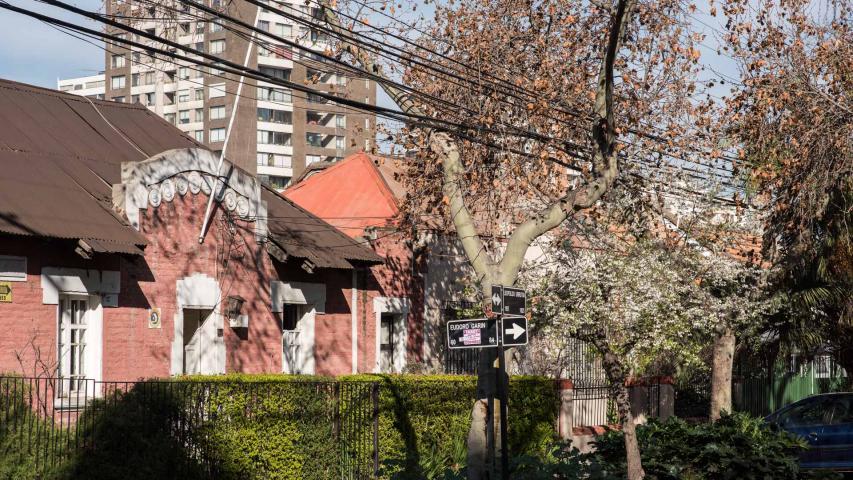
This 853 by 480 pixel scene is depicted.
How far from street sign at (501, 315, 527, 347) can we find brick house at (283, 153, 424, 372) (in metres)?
11.2

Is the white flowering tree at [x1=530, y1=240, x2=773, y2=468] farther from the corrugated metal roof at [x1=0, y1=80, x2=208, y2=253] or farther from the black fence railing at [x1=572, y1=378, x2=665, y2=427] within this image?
the corrugated metal roof at [x1=0, y1=80, x2=208, y2=253]

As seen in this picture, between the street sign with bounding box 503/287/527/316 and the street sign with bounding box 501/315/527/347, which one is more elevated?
the street sign with bounding box 503/287/527/316

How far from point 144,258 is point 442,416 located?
580cm

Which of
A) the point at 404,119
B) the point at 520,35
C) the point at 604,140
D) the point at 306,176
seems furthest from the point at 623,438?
the point at 306,176

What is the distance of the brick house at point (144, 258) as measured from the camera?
1656cm

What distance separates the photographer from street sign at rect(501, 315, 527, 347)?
12.5m

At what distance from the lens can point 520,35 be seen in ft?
63.7

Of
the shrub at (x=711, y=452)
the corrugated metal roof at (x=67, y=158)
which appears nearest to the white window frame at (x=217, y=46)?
the corrugated metal roof at (x=67, y=158)

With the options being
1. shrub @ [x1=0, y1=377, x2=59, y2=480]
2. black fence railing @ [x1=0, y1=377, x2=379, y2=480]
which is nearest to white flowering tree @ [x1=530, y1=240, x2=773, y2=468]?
black fence railing @ [x1=0, y1=377, x2=379, y2=480]

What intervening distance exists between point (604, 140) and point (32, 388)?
8.37 meters

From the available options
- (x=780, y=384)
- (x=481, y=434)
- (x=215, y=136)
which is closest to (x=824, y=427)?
(x=481, y=434)

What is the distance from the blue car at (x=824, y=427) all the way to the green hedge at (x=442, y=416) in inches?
175

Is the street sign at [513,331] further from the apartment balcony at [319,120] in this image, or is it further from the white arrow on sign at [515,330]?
the apartment balcony at [319,120]

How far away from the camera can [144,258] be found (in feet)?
60.5
